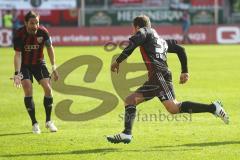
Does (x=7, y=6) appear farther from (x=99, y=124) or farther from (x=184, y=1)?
(x=99, y=124)

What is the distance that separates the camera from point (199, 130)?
39.0 ft

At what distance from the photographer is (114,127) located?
492 inches

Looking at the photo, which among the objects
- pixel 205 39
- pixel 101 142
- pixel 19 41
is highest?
pixel 19 41

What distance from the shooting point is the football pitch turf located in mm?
9969

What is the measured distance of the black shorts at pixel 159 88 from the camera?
34.5 ft

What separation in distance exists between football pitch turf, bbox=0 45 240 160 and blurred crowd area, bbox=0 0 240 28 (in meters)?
26.8

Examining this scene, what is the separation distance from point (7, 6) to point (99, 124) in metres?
35.9

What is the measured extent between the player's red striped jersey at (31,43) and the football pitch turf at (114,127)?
134cm

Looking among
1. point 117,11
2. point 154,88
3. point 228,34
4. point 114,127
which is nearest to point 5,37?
point 117,11

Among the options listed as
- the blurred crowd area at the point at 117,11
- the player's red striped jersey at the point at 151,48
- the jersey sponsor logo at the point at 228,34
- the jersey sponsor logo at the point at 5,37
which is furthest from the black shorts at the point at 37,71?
the blurred crowd area at the point at 117,11

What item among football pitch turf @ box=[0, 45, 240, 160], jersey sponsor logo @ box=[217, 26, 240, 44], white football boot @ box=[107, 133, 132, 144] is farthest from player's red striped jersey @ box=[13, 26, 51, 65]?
jersey sponsor logo @ box=[217, 26, 240, 44]

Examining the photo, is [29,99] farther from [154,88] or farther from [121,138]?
[154,88]

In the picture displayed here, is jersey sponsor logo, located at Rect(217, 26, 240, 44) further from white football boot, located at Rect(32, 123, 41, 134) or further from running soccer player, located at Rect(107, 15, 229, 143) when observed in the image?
running soccer player, located at Rect(107, 15, 229, 143)

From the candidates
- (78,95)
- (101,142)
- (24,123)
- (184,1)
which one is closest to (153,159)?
(101,142)
